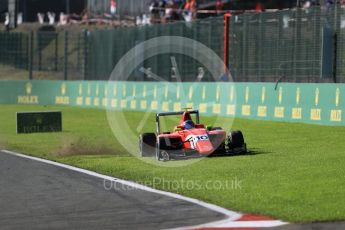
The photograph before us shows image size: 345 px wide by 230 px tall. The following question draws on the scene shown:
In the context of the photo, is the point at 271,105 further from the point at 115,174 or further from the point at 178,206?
the point at 178,206

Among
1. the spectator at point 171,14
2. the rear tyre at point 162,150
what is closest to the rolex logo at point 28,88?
the spectator at point 171,14

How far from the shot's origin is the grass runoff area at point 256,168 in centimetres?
1108

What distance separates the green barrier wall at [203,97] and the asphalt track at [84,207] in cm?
1186

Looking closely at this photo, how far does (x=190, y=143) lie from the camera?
1656 centimetres

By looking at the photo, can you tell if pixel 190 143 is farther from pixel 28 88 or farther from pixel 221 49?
pixel 28 88

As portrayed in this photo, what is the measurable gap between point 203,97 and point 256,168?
678 inches

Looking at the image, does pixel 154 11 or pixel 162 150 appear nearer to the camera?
pixel 162 150

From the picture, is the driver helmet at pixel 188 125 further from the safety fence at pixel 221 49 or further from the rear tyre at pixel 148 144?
the safety fence at pixel 221 49


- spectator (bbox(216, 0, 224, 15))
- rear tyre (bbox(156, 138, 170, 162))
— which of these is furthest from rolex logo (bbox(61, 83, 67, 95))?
rear tyre (bbox(156, 138, 170, 162))

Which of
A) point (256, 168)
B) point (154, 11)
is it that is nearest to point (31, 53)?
point (154, 11)

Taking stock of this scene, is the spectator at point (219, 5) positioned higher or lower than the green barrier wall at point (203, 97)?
higher

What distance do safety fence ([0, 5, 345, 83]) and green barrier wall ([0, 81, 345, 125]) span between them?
125 cm

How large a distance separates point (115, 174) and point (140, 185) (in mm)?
1639

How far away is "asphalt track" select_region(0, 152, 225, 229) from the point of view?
9953mm
